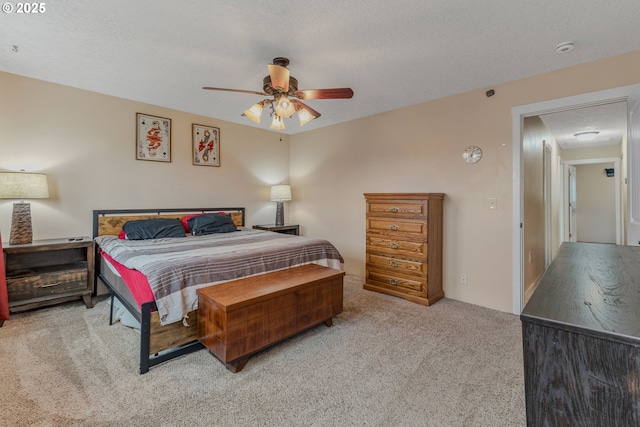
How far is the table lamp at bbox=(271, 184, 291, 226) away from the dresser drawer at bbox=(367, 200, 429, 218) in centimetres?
177

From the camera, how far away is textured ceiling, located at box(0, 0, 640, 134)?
6.47ft

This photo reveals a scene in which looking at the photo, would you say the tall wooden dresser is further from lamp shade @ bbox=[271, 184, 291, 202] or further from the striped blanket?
lamp shade @ bbox=[271, 184, 291, 202]

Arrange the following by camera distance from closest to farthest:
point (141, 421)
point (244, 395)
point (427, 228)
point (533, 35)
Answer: point (141, 421), point (244, 395), point (533, 35), point (427, 228)

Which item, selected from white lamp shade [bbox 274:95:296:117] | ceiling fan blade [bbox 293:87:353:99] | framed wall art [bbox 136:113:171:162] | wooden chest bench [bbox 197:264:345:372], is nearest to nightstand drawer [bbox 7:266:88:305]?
framed wall art [bbox 136:113:171:162]

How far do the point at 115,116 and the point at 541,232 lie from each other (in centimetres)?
599

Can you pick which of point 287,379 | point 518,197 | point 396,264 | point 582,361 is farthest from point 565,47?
point 287,379

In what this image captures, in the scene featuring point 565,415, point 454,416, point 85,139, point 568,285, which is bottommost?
point 454,416

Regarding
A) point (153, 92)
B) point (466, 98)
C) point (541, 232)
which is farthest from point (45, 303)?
point (541, 232)

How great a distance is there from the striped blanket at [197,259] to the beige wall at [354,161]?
80 centimetres

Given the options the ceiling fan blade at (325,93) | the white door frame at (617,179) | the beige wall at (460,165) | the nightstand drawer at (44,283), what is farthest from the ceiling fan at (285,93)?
the white door frame at (617,179)

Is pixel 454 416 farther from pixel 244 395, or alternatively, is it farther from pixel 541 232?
pixel 541 232

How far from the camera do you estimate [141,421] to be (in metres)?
1.58

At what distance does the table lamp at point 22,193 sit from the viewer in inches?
113

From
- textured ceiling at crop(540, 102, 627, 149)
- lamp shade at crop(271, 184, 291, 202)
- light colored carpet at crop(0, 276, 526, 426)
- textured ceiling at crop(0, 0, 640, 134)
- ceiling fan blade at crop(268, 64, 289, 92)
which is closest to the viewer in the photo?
light colored carpet at crop(0, 276, 526, 426)
